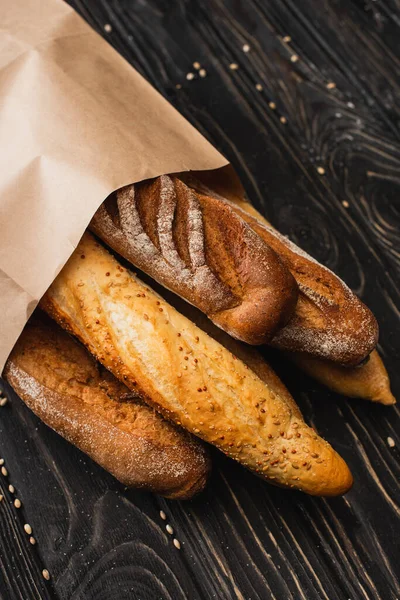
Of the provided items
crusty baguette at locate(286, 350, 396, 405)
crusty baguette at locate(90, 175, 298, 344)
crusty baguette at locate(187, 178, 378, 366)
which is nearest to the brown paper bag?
crusty baguette at locate(90, 175, 298, 344)

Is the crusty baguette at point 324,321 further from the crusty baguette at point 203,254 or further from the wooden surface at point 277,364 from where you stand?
the wooden surface at point 277,364

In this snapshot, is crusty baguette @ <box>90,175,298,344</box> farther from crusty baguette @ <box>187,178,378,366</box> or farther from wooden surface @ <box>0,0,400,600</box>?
wooden surface @ <box>0,0,400,600</box>

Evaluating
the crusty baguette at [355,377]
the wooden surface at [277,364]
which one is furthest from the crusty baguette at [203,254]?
the wooden surface at [277,364]

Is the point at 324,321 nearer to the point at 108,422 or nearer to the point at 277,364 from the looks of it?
the point at 277,364

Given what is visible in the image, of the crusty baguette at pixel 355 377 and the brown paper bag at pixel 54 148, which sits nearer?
the brown paper bag at pixel 54 148

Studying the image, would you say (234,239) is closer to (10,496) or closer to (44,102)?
(44,102)

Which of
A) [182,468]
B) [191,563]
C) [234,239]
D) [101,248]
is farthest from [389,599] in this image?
[101,248]

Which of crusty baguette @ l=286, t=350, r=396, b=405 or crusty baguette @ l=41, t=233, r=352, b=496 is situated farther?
crusty baguette @ l=286, t=350, r=396, b=405
